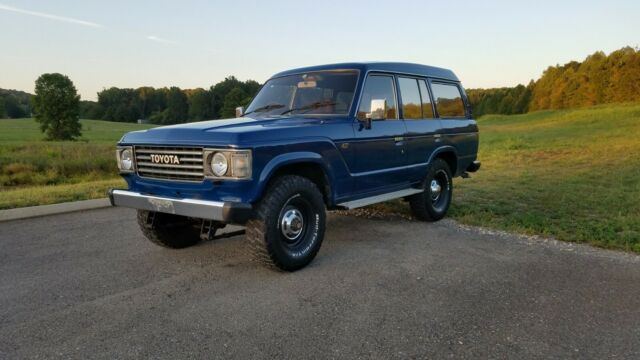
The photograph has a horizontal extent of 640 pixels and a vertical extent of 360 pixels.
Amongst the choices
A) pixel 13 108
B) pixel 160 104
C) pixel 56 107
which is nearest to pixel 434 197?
pixel 56 107

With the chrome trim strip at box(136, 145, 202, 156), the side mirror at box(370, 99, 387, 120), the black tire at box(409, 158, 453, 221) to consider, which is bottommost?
the black tire at box(409, 158, 453, 221)

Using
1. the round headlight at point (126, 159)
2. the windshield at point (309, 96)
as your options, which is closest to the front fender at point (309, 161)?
the windshield at point (309, 96)

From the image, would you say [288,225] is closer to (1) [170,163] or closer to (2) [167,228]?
(1) [170,163]

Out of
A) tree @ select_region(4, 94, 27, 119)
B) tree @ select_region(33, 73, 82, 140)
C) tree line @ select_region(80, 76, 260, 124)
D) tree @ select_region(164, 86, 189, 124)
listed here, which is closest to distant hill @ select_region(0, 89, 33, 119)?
tree @ select_region(4, 94, 27, 119)

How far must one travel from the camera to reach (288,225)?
4602 millimetres

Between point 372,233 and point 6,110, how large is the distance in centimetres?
10530

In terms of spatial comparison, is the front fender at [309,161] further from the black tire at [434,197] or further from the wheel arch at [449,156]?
the wheel arch at [449,156]

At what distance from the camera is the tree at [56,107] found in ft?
198

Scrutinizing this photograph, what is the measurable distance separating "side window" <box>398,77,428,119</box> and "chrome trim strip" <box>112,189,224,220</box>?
3.17 meters

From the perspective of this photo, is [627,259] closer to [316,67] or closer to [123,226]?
[316,67]

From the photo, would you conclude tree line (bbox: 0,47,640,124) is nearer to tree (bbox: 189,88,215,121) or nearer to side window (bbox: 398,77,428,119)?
tree (bbox: 189,88,215,121)

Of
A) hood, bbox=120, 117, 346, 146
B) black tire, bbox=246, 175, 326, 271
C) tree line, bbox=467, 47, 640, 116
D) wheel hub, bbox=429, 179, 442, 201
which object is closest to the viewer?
hood, bbox=120, 117, 346, 146

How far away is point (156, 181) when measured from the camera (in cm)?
463

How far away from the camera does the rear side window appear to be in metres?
6.22
